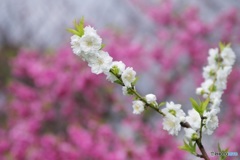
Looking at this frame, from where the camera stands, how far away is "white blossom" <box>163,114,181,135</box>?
1.57m

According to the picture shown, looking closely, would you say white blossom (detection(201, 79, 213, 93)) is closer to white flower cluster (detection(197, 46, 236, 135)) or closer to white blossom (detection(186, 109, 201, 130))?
white flower cluster (detection(197, 46, 236, 135))

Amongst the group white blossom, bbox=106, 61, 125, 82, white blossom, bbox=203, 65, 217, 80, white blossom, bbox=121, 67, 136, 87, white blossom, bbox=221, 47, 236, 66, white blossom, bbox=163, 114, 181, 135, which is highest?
white blossom, bbox=221, 47, 236, 66

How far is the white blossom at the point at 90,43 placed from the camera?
1506mm

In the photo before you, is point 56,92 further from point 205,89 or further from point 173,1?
point 205,89

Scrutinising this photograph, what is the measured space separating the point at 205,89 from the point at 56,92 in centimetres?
265

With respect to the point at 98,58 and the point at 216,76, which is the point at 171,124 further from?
the point at 216,76

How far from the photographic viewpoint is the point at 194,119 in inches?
63.4

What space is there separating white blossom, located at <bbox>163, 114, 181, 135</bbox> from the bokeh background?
2.03 m

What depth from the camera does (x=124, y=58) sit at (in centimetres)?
500

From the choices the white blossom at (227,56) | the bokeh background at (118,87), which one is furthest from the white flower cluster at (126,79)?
the bokeh background at (118,87)

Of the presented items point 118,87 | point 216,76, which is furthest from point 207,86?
point 118,87

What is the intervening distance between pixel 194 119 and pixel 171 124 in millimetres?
93

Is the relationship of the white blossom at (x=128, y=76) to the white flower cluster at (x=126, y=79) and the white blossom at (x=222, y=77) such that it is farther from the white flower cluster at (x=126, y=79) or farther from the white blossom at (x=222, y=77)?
the white blossom at (x=222, y=77)

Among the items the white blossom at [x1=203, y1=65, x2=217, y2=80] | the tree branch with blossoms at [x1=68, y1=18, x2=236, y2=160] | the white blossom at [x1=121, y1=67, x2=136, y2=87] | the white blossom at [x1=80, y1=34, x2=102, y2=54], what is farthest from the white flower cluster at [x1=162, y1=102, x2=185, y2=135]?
the white blossom at [x1=203, y1=65, x2=217, y2=80]
